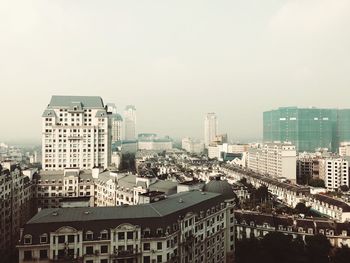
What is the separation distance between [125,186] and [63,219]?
28.7 meters

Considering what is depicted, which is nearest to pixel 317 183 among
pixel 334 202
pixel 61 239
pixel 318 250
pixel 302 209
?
pixel 302 209

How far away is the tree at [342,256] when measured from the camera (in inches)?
1611

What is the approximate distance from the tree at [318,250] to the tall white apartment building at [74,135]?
60216 millimetres

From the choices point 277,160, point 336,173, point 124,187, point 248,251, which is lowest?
point 248,251

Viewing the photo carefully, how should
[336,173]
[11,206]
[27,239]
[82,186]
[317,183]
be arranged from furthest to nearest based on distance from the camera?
[336,173] → [317,183] → [82,186] → [11,206] → [27,239]

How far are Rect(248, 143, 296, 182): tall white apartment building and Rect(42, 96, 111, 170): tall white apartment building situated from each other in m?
55.8

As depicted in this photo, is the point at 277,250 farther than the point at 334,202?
No

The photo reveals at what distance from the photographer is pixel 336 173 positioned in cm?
10431

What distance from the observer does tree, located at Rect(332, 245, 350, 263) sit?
40.9m

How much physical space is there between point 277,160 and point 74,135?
217ft

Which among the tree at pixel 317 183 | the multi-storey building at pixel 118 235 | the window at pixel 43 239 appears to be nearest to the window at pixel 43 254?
the multi-storey building at pixel 118 235

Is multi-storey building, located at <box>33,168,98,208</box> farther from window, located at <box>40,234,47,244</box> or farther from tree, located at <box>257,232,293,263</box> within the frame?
window, located at <box>40,234,47,244</box>

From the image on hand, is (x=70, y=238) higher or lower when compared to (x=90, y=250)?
higher

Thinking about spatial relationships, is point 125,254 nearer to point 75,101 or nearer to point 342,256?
point 342,256
